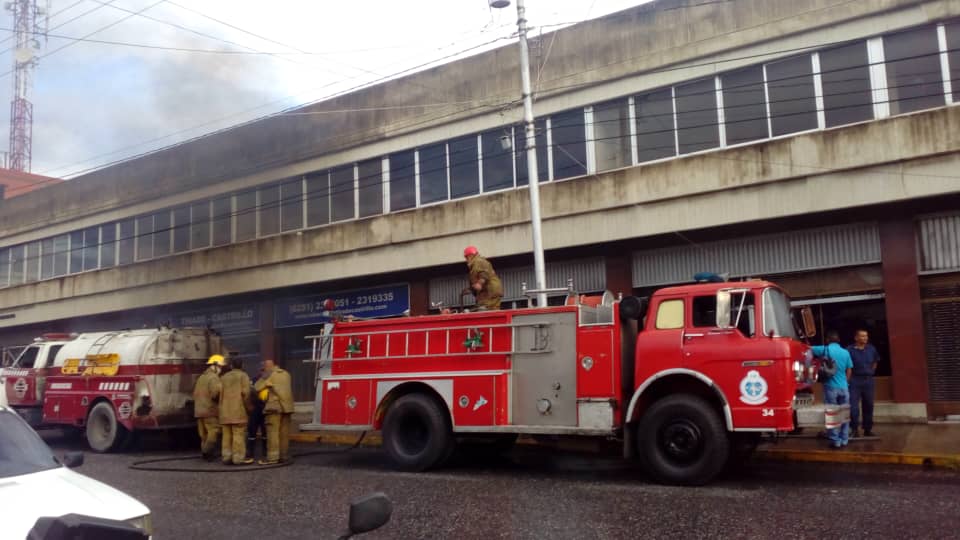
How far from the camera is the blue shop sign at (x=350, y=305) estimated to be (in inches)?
792

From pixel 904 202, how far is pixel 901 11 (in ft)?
10.7

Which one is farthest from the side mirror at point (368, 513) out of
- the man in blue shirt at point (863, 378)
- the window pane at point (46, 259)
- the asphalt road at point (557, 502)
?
the window pane at point (46, 259)

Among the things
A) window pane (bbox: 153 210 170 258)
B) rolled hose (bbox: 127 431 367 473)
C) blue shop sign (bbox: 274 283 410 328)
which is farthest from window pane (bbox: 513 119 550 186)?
window pane (bbox: 153 210 170 258)

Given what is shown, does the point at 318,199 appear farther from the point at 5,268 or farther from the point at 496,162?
the point at 5,268

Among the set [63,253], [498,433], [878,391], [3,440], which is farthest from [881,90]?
[63,253]

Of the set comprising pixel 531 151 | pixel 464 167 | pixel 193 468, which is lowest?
pixel 193 468

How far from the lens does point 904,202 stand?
41.8 feet

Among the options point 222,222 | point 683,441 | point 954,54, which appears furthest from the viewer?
point 222,222

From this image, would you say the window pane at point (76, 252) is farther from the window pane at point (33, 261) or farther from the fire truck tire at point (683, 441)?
the fire truck tire at point (683, 441)

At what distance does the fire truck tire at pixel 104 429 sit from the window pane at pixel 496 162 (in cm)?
904

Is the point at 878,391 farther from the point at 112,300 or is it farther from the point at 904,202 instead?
the point at 112,300

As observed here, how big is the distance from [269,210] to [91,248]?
8940 mm

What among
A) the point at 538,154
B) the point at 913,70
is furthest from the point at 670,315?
the point at 538,154

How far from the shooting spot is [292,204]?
21266 mm
